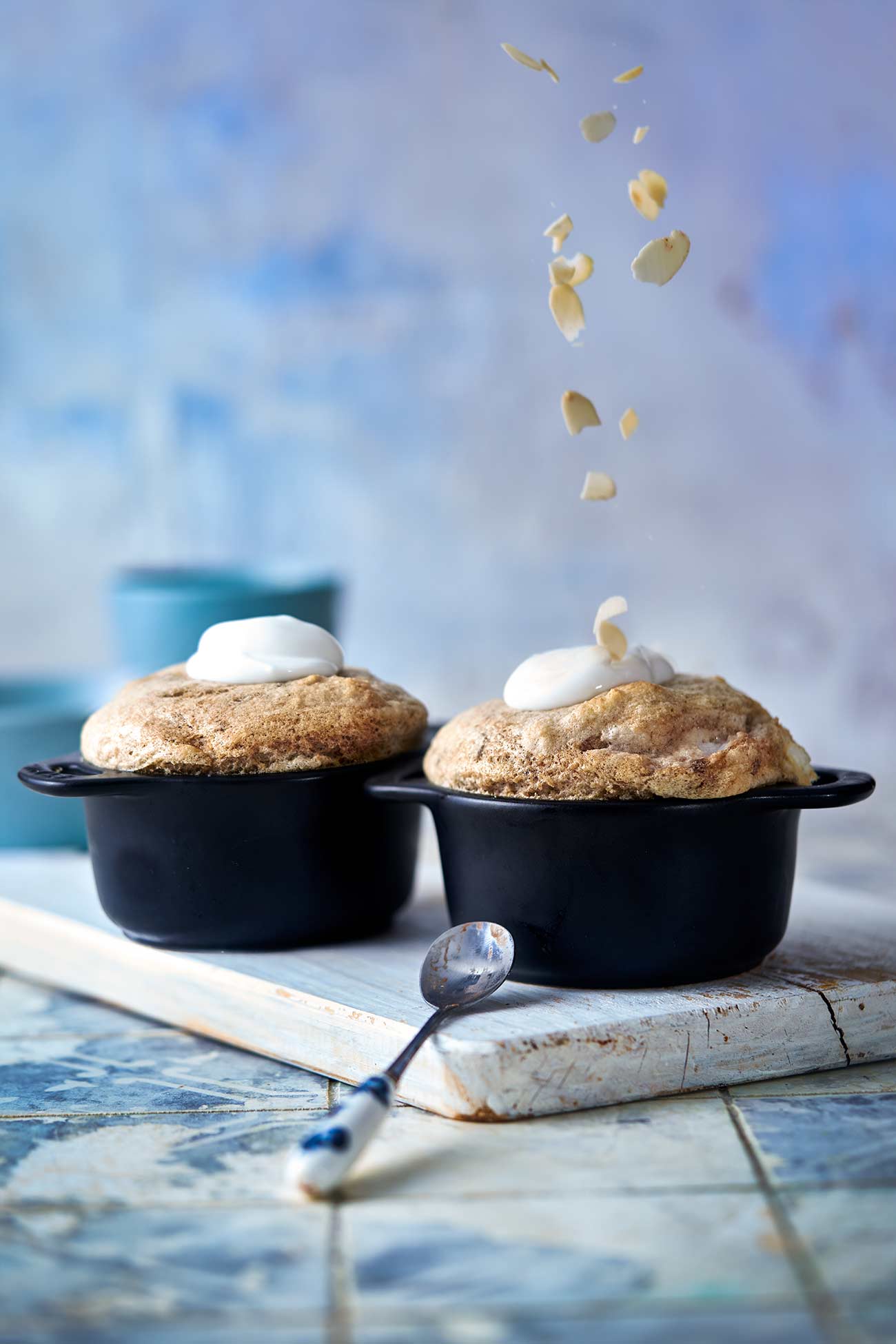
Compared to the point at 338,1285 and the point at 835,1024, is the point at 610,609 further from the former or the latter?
the point at 338,1285

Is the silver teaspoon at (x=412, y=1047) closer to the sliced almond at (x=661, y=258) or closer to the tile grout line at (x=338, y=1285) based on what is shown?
the tile grout line at (x=338, y=1285)

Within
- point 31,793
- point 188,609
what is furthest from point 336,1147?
point 188,609

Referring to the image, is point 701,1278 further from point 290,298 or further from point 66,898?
point 290,298

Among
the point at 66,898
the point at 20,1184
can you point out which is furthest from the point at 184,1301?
the point at 66,898

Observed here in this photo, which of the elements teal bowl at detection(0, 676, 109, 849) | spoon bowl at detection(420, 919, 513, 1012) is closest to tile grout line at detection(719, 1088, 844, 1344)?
spoon bowl at detection(420, 919, 513, 1012)

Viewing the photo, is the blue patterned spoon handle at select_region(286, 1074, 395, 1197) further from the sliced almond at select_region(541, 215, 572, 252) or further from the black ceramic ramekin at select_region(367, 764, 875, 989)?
the sliced almond at select_region(541, 215, 572, 252)
